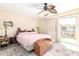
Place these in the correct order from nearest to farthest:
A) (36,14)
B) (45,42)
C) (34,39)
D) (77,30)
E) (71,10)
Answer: (77,30), (71,10), (36,14), (45,42), (34,39)

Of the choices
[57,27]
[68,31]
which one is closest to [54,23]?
[57,27]

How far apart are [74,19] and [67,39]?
1.10 ft

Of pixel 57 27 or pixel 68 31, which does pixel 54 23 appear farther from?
pixel 68 31

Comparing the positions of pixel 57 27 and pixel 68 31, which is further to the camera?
pixel 57 27

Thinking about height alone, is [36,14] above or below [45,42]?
above

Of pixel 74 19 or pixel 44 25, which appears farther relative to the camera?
pixel 44 25

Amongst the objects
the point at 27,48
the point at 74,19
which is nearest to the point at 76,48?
the point at 74,19

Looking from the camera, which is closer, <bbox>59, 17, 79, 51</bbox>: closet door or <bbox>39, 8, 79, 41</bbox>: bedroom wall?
<bbox>59, 17, 79, 51</bbox>: closet door

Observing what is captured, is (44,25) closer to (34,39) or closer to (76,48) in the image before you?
(76,48)

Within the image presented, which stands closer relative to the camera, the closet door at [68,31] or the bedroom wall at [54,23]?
the closet door at [68,31]

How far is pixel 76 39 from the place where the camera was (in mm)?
1123

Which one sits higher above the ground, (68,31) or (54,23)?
(54,23)

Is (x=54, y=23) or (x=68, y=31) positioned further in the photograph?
(x=54, y=23)

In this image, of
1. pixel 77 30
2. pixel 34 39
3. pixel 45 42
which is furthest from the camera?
pixel 34 39
